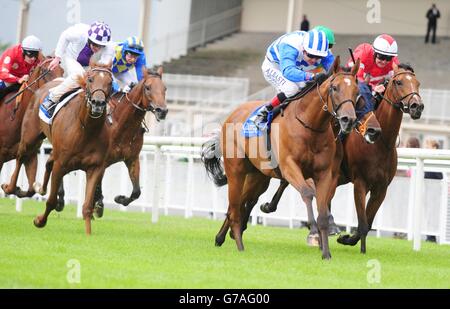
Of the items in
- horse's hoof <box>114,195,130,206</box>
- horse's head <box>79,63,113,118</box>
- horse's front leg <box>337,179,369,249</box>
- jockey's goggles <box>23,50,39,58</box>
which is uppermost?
jockey's goggles <box>23,50,39,58</box>

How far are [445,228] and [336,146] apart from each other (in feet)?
9.32

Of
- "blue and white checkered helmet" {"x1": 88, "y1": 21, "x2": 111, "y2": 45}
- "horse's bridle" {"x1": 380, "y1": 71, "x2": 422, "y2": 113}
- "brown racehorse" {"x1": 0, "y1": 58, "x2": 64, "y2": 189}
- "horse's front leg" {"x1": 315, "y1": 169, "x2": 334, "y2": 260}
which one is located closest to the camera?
"horse's front leg" {"x1": 315, "y1": 169, "x2": 334, "y2": 260}

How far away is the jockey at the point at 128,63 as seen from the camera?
34.8 feet

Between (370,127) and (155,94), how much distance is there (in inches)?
92.6

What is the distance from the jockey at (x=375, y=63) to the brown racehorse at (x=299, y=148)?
70 cm

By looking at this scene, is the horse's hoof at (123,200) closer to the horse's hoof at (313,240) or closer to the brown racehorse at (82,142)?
the brown racehorse at (82,142)

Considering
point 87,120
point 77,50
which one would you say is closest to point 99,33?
point 77,50

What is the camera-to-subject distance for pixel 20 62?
1120cm

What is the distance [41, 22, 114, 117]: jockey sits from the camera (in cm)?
997

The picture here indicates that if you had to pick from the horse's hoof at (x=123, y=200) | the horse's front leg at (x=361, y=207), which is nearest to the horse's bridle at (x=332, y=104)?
the horse's front leg at (x=361, y=207)

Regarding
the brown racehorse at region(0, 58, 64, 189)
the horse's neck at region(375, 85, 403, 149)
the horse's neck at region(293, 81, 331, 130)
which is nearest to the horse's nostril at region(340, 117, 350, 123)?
the horse's neck at region(293, 81, 331, 130)

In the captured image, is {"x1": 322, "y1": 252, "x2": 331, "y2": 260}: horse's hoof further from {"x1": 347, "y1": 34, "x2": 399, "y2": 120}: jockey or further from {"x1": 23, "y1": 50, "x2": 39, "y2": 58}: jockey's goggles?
{"x1": 23, "y1": 50, "x2": 39, "y2": 58}: jockey's goggles

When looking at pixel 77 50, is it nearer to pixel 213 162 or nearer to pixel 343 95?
pixel 213 162
